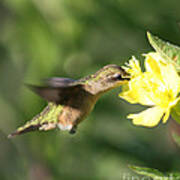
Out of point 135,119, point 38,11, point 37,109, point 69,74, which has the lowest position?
point 135,119

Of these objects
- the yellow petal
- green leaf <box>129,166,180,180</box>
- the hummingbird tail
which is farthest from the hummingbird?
green leaf <box>129,166,180,180</box>

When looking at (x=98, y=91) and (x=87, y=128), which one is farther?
(x=87, y=128)

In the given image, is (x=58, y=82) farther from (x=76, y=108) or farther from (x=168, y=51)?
(x=168, y=51)

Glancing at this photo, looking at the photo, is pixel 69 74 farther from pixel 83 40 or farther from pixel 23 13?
pixel 23 13

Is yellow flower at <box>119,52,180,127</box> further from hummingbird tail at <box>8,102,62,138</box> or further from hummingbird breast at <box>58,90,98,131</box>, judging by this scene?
hummingbird tail at <box>8,102,62,138</box>

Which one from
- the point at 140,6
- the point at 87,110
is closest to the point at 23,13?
the point at 140,6

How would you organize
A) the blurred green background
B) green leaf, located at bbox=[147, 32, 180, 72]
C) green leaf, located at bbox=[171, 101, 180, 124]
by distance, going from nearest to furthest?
green leaf, located at bbox=[147, 32, 180, 72], green leaf, located at bbox=[171, 101, 180, 124], the blurred green background
